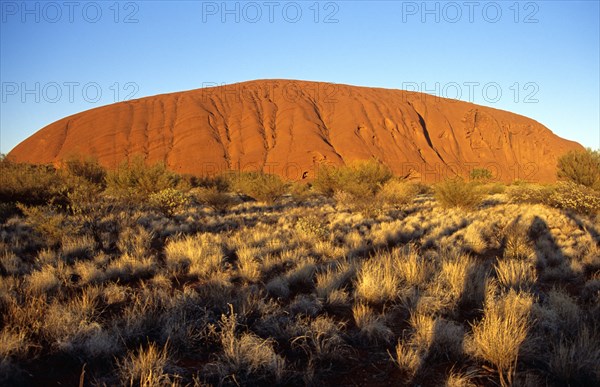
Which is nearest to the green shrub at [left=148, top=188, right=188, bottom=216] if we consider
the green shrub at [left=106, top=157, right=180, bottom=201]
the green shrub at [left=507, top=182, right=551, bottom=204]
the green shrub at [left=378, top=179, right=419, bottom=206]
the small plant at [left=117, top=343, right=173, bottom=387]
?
the green shrub at [left=106, top=157, right=180, bottom=201]

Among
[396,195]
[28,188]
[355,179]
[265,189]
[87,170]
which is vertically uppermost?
[87,170]

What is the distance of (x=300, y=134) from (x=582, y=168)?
39.8m

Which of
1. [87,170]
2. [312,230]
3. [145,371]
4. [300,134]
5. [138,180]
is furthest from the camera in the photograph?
[300,134]

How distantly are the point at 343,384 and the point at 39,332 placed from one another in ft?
10.8

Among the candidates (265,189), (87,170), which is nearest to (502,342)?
(265,189)

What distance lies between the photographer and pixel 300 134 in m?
57.2

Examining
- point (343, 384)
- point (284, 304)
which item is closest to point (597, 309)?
point (343, 384)

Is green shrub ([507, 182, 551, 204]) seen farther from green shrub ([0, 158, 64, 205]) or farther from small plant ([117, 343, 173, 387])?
green shrub ([0, 158, 64, 205])

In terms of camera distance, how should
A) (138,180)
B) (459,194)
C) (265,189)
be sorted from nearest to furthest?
(138,180) → (459,194) → (265,189)

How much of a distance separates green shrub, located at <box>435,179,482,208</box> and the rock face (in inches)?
1225

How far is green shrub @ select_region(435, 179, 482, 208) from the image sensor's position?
18328 millimetres

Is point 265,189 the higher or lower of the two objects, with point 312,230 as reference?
higher

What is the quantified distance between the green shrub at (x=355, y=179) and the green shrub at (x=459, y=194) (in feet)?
13.2

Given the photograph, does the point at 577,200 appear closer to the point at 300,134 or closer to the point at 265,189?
the point at 265,189
